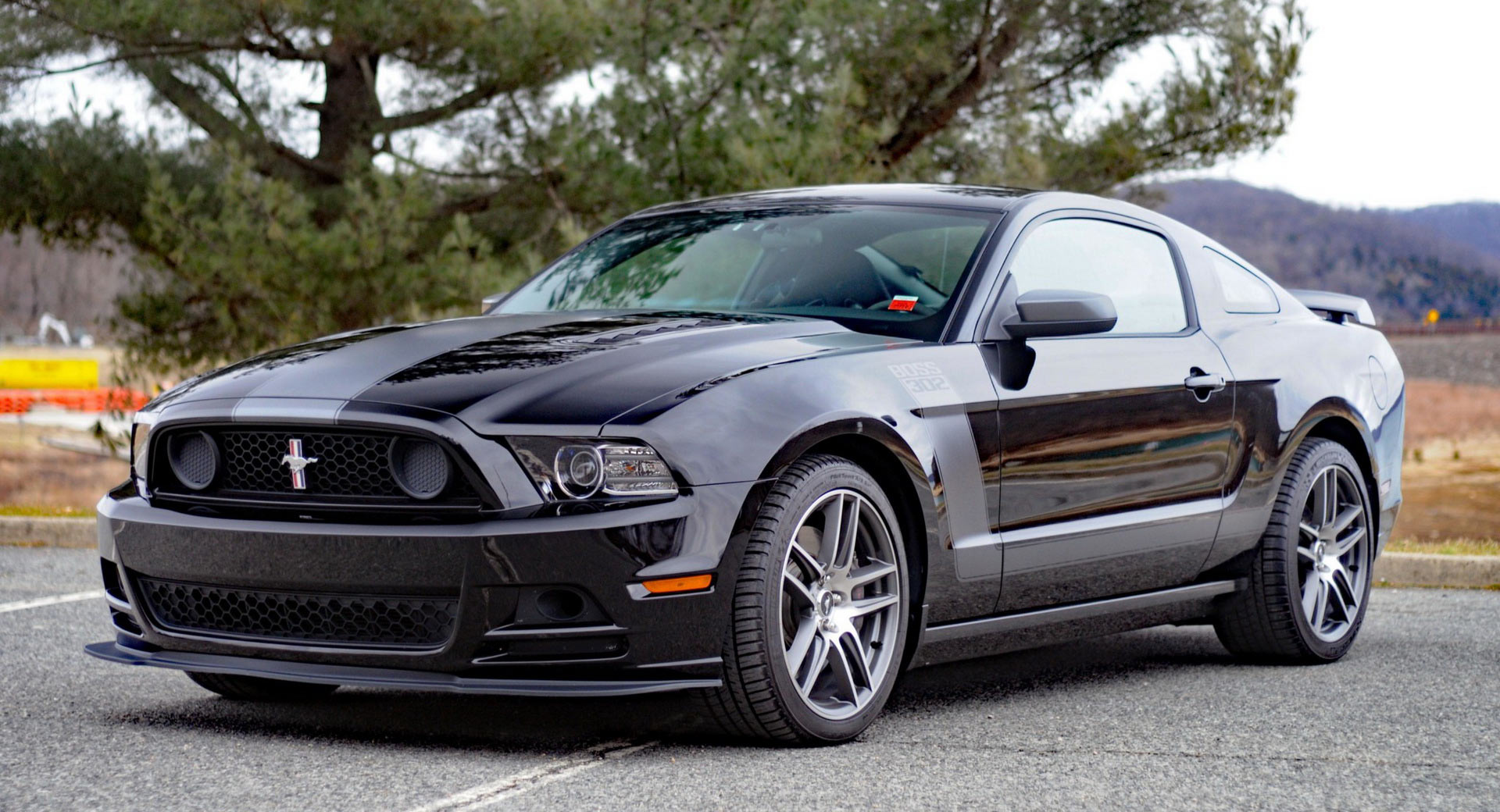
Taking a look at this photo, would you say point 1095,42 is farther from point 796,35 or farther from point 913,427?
point 913,427

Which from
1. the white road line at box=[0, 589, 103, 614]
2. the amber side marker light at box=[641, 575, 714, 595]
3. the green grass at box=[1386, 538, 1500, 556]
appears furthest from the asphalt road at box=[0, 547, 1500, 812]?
the green grass at box=[1386, 538, 1500, 556]

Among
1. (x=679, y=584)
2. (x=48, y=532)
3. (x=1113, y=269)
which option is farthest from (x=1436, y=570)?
(x=48, y=532)

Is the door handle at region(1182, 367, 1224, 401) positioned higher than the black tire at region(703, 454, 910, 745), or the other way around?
the door handle at region(1182, 367, 1224, 401)

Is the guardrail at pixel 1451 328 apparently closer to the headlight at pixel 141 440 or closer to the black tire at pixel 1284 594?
the black tire at pixel 1284 594

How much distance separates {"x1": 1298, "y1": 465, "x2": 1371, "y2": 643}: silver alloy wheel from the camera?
19.8 feet

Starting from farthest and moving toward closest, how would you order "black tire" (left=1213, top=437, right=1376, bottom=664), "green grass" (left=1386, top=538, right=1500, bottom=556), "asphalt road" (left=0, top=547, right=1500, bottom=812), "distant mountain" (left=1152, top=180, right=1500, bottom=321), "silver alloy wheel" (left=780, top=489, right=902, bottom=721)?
1. "distant mountain" (left=1152, top=180, right=1500, bottom=321)
2. "green grass" (left=1386, top=538, right=1500, bottom=556)
3. "black tire" (left=1213, top=437, right=1376, bottom=664)
4. "silver alloy wheel" (left=780, top=489, right=902, bottom=721)
5. "asphalt road" (left=0, top=547, right=1500, bottom=812)

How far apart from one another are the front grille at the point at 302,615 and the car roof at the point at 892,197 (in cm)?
220

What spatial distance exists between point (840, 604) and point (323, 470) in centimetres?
131

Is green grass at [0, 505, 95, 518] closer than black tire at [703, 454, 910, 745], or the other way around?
black tire at [703, 454, 910, 745]

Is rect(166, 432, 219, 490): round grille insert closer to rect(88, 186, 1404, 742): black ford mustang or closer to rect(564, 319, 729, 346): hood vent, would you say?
rect(88, 186, 1404, 742): black ford mustang

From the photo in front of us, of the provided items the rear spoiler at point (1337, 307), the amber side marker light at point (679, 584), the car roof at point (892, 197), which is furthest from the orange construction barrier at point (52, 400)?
the amber side marker light at point (679, 584)

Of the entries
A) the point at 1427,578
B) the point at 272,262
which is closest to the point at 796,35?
the point at 272,262

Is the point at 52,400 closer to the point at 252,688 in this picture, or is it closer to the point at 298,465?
the point at 252,688

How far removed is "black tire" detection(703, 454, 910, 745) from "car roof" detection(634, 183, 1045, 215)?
1.40 metres
